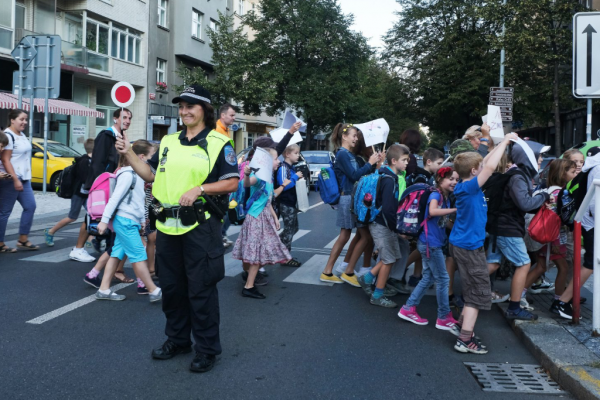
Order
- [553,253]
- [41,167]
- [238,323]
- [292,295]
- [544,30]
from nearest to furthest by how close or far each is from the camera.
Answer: [238,323] < [553,253] < [292,295] < [41,167] < [544,30]

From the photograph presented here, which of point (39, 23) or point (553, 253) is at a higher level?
point (39, 23)

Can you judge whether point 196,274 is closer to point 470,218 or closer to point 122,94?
point 470,218

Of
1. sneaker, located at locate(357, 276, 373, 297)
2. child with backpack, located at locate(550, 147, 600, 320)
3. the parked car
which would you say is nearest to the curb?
child with backpack, located at locate(550, 147, 600, 320)

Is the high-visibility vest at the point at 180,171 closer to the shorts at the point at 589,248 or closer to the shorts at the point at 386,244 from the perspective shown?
the shorts at the point at 386,244

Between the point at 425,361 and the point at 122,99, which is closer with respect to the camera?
the point at 425,361

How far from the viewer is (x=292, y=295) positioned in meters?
6.62

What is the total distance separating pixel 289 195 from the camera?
8133 millimetres

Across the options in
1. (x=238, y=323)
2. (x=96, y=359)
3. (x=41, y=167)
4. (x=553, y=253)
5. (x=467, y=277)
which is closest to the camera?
(x=96, y=359)

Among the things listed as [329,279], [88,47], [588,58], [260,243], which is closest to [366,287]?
[329,279]

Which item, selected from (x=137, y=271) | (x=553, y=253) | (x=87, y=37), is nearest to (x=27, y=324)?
(x=137, y=271)

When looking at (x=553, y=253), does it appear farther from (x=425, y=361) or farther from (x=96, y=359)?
(x=96, y=359)

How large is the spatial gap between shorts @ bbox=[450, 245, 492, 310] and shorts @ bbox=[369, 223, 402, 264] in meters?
1.32

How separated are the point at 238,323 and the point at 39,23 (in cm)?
2394

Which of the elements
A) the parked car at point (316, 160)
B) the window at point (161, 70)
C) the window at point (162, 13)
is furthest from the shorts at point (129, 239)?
the window at point (162, 13)
